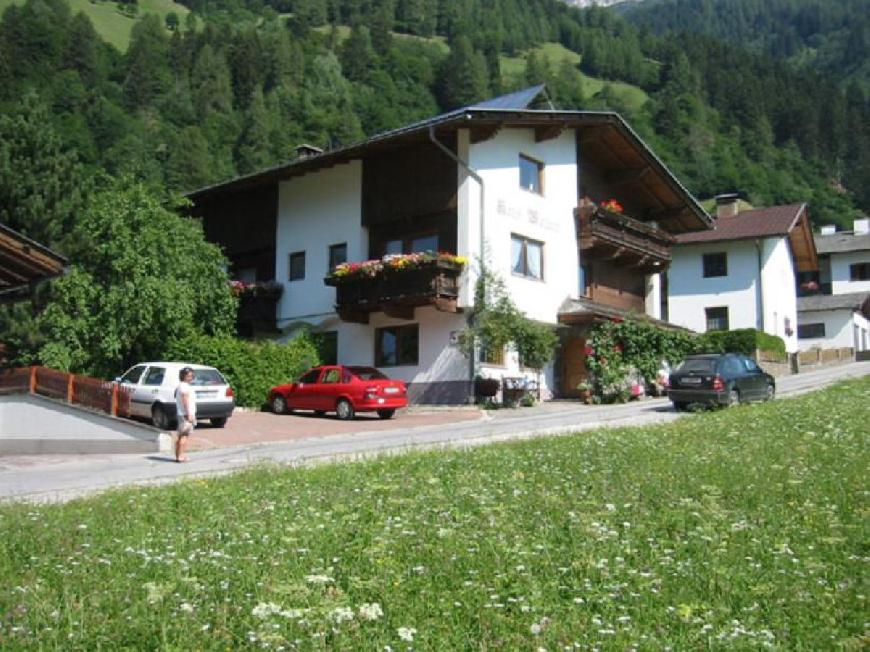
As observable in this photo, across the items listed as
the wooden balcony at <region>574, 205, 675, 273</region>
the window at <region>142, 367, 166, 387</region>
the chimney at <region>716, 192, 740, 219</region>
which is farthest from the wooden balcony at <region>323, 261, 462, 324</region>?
the chimney at <region>716, 192, 740, 219</region>

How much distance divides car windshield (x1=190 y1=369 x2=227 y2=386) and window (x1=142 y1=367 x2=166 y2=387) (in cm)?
123

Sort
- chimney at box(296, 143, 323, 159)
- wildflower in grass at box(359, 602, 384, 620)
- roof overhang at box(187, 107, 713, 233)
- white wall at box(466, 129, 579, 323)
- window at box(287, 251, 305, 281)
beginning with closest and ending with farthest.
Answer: wildflower in grass at box(359, 602, 384, 620), roof overhang at box(187, 107, 713, 233), white wall at box(466, 129, 579, 323), window at box(287, 251, 305, 281), chimney at box(296, 143, 323, 159)

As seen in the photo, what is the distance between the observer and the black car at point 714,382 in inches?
854

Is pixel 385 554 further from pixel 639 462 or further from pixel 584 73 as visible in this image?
pixel 584 73

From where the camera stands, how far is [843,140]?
107 m

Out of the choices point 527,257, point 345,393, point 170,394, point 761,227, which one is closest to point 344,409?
point 345,393

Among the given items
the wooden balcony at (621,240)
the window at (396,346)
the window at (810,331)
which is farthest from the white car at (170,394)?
the window at (810,331)

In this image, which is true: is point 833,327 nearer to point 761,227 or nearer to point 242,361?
point 761,227

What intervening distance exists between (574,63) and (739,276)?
97.2 meters

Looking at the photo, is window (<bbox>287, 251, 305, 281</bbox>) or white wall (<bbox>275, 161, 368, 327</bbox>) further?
window (<bbox>287, 251, 305, 281</bbox>)

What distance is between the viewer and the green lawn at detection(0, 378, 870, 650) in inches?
178

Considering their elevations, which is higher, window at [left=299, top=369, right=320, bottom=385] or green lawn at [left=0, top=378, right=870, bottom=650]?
window at [left=299, top=369, right=320, bottom=385]

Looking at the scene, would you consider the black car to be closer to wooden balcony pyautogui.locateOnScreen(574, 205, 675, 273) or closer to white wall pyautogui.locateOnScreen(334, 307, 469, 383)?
white wall pyautogui.locateOnScreen(334, 307, 469, 383)

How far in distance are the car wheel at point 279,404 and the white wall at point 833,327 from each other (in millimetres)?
40674
